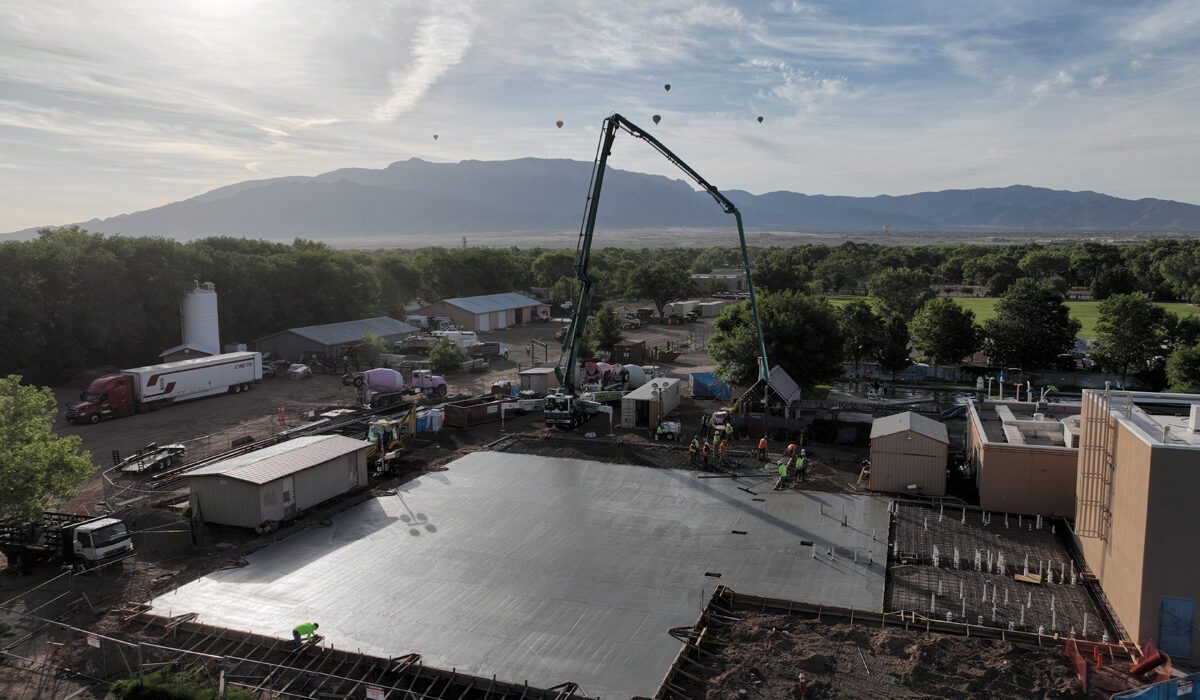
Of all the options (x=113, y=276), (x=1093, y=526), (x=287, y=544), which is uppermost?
(x=113, y=276)

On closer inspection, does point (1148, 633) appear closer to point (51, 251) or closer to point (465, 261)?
point (51, 251)

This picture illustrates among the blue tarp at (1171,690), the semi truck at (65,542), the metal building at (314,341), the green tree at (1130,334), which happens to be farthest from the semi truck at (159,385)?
the green tree at (1130,334)

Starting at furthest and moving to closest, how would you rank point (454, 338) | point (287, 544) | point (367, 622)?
1. point (454, 338)
2. point (287, 544)
3. point (367, 622)

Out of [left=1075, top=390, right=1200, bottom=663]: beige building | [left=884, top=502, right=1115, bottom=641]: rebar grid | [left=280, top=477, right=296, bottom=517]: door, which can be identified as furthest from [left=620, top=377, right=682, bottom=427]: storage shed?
[left=1075, top=390, right=1200, bottom=663]: beige building

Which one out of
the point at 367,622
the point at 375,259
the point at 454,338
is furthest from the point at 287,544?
the point at 375,259

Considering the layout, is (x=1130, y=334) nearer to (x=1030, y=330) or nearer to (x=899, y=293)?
(x=1030, y=330)

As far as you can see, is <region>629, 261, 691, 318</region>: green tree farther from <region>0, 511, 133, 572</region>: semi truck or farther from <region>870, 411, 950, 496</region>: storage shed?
<region>0, 511, 133, 572</region>: semi truck

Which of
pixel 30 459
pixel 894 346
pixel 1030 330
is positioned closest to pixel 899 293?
pixel 1030 330
